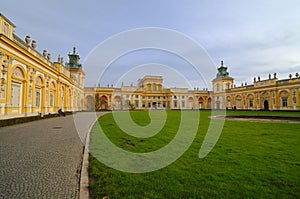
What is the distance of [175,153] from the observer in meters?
5.05

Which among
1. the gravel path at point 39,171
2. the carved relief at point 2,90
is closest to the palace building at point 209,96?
the carved relief at point 2,90

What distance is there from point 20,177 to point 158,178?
2.90 meters

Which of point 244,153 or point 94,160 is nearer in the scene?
point 94,160

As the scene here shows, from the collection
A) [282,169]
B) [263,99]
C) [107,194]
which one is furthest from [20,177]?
[263,99]

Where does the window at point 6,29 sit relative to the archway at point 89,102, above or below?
above

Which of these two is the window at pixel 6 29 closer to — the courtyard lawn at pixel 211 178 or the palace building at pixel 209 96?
the courtyard lawn at pixel 211 178

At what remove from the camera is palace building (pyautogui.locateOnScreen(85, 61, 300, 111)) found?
39.4m

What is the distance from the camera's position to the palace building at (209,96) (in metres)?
39.4

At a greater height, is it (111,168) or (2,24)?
(2,24)

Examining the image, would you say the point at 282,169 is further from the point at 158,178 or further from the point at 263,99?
the point at 263,99

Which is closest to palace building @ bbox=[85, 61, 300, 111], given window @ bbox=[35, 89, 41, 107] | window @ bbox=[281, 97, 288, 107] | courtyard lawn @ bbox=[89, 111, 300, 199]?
window @ bbox=[281, 97, 288, 107]

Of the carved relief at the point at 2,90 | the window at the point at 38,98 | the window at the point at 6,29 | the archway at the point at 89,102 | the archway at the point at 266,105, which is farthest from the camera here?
the archway at the point at 89,102

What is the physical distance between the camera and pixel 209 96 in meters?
68.2

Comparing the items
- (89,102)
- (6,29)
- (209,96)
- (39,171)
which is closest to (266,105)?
(209,96)
